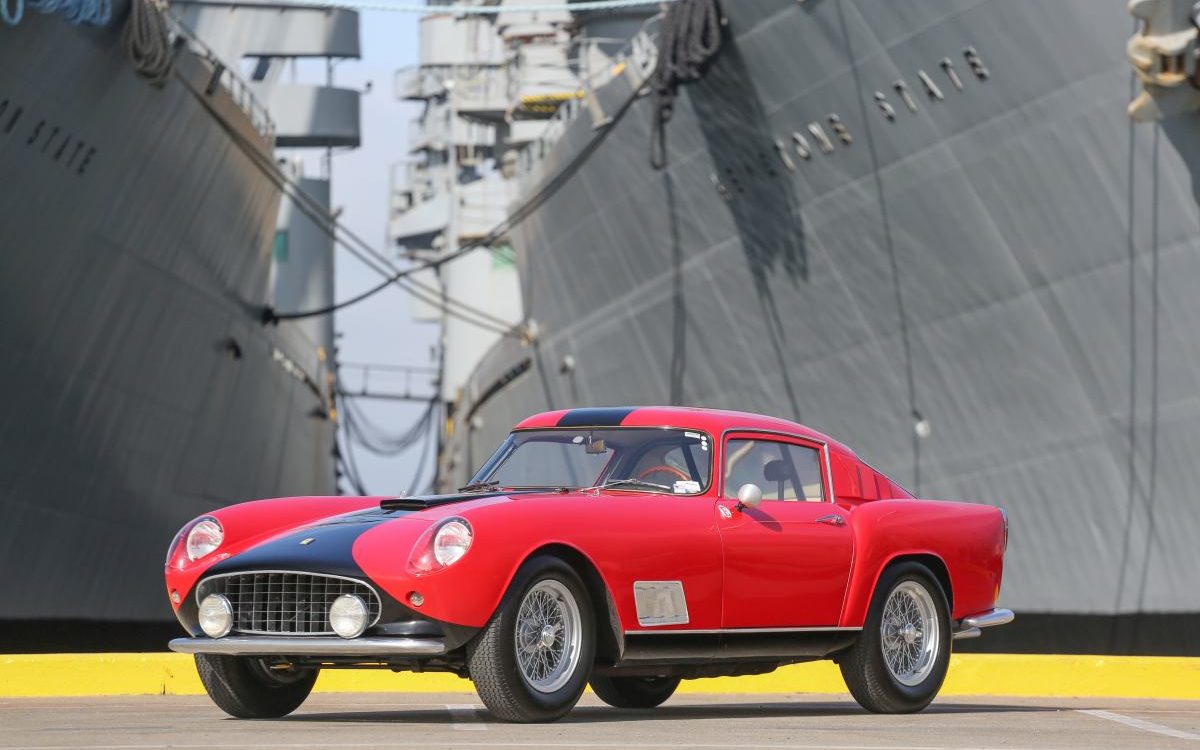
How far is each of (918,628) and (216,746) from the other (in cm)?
378

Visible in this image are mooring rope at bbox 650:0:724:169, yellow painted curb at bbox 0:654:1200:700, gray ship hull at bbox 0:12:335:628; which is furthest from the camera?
mooring rope at bbox 650:0:724:169

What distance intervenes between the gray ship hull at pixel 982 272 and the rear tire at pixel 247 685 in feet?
29.1

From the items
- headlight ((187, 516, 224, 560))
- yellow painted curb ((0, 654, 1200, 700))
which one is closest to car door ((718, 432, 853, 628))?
headlight ((187, 516, 224, 560))

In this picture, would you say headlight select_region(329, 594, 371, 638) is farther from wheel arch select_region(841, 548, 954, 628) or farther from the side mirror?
wheel arch select_region(841, 548, 954, 628)

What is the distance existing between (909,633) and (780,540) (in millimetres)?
1012

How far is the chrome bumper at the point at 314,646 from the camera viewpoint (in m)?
6.52

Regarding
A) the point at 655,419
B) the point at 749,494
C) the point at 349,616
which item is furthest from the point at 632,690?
the point at 349,616

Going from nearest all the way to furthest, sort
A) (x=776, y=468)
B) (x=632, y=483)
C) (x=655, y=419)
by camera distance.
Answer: (x=632, y=483)
(x=655, y=419)
(x=776, y=468)

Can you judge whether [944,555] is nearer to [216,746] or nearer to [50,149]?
[216,746]

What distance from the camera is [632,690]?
28.8 ft

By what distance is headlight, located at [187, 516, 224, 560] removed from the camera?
25.1 feet

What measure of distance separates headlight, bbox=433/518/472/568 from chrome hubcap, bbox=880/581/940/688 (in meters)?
2.40

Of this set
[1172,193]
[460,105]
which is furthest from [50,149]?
[460,105]

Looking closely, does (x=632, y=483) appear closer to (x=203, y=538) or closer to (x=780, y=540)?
(x=780, y=540)
